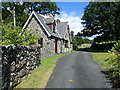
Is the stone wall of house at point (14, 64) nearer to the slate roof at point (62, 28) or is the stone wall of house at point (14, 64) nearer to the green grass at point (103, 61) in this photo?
the green grass at point (103, 61)

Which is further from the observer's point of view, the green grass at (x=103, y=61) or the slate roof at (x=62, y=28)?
the slate roof at (x=62, y=28)

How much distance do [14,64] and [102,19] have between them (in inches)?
1023

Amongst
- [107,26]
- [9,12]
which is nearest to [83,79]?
[107,26]

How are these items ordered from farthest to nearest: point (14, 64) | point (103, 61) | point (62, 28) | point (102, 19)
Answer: point (102, 19) < point (62, 28) < point (103, 61) < point (14, 64)

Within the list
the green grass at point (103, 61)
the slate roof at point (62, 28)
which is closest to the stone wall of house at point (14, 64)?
the green grass at point (103, 61)

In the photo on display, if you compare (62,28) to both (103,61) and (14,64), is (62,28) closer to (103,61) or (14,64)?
(103,61)

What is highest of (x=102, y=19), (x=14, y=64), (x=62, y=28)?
(x=102, y=19)

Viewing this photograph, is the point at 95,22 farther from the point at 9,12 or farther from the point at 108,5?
the point at 9,12

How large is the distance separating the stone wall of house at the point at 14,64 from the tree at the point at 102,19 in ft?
74.0

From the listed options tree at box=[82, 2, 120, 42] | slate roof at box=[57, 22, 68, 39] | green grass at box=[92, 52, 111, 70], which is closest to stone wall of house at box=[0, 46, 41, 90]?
green grass at box=[92, 52, 111, 70]

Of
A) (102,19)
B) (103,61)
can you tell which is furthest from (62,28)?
(103,61)

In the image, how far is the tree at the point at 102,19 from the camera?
26592 mm

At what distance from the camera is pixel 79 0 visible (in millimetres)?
4582

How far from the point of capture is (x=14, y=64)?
5.84 meters
